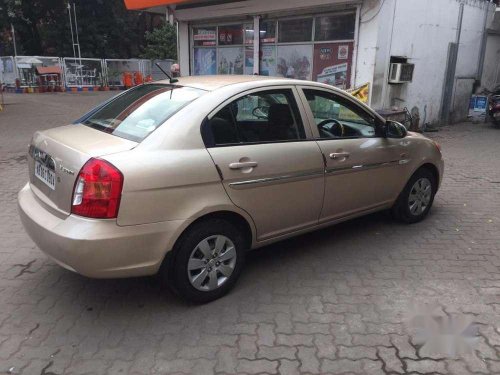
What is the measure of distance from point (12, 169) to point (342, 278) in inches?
234

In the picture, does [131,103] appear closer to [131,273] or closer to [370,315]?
[131,273]

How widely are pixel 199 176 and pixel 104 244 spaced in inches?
29.2

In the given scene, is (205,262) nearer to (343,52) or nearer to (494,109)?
(343,52)

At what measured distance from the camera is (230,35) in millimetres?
12078

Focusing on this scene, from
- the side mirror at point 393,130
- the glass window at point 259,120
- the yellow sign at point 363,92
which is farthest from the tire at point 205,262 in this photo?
the yellow sign at point 363,92

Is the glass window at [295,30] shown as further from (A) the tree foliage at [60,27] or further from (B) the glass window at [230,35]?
(A) the tree foliage at [60,27]

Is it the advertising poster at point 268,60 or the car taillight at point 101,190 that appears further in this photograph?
the advertising poster at point 268,60

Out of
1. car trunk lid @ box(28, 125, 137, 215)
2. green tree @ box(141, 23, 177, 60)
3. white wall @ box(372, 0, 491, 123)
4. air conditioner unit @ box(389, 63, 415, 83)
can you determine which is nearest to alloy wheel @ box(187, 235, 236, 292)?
car trunk lid @ box(28, 125, 137, 215)

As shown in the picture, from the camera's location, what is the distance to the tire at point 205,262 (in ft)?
9.97

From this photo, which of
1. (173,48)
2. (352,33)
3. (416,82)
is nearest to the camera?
(352,33)

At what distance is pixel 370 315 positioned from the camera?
3137 millimetres

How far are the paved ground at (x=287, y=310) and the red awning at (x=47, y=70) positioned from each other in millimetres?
20710

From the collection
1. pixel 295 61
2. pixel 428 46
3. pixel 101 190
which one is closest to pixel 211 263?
pixel 101 190

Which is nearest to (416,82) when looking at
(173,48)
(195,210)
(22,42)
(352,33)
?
(352,33)
